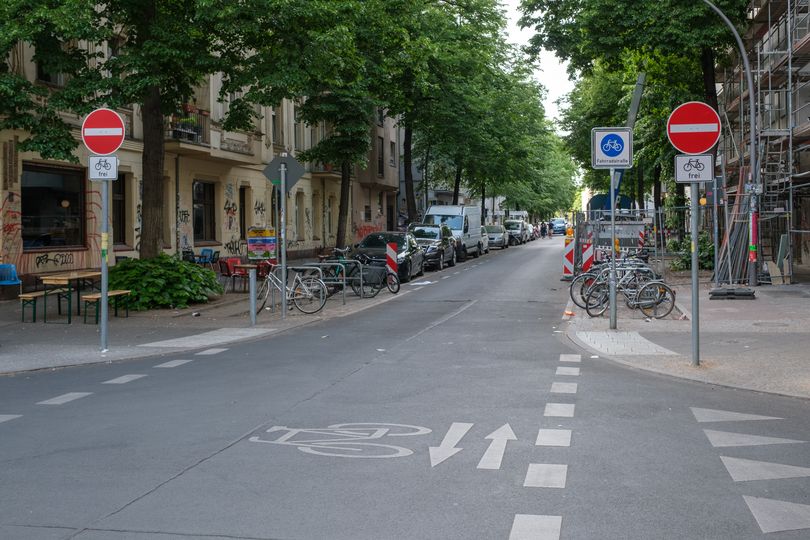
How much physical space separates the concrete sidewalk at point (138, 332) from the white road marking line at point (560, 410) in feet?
19.8

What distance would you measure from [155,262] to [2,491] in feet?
42.9

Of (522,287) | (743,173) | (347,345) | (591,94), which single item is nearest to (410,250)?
(522,287)

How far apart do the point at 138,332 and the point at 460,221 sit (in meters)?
26.4

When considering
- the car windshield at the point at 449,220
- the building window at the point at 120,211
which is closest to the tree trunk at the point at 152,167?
the building window at the point at 120,211

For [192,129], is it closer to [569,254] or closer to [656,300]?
[569,254]

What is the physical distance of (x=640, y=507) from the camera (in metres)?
4.96

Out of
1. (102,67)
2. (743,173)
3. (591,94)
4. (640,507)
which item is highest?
(591,94)

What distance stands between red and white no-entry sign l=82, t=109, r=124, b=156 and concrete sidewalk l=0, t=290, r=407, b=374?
2798 millimetres

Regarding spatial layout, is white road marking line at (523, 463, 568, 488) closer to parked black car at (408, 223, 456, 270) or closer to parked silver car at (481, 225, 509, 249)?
parked black car at (408, 223, 456, 270)

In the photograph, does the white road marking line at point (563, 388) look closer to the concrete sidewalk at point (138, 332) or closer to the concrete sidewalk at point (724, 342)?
the concrete sidewalk at point (724, 342)

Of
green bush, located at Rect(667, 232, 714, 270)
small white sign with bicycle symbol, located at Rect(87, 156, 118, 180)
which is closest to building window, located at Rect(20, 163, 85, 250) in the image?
small white sign with bicycle symbol, located at Rect(87, 156, 118, 180)

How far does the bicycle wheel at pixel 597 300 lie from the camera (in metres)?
15.9

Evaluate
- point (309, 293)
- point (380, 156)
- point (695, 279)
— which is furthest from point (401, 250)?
point (380, 156)

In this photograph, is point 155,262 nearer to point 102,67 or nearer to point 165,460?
point 102,67
